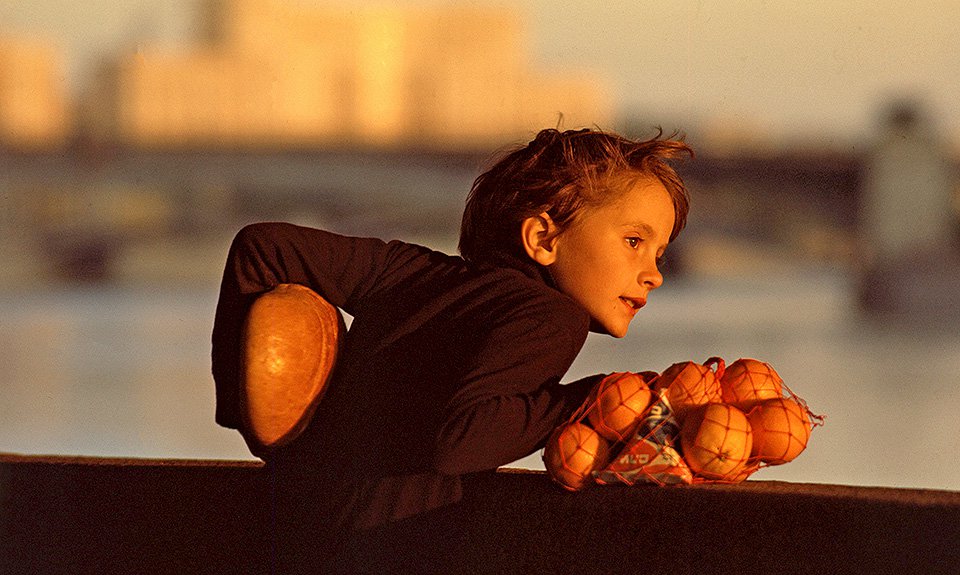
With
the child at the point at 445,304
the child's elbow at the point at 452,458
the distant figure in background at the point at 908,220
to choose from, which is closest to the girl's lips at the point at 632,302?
the child at the point at 445,304

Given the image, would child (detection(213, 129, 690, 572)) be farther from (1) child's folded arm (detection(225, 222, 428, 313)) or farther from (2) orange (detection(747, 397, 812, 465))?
(2) orange (detection(747, 397, 812, 465))

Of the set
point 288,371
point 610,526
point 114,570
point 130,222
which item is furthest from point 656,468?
point 130,222

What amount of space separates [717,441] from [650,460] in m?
0.05

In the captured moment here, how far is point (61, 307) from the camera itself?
24.5m

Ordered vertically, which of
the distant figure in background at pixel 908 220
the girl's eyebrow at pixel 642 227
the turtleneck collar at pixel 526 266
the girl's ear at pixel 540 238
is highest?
the girl's eyebrow at pixel 642 227

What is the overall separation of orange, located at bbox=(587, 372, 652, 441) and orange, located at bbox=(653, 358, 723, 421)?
23 millimetres

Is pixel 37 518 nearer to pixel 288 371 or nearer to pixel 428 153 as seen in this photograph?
pixel 288 371

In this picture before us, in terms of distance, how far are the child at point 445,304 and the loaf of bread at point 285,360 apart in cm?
2

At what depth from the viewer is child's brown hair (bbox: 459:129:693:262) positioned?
1.12 metres

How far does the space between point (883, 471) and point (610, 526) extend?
25.9 ft

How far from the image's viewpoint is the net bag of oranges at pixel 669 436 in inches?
40.3

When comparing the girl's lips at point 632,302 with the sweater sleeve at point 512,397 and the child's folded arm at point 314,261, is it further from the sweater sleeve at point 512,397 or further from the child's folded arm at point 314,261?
the child's folded arm at point 314,261

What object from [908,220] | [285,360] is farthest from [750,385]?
[908,220]

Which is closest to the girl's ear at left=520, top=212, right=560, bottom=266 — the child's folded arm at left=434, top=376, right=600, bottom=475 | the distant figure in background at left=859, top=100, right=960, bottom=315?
the child's folded arm at left=434, top=376, right=600, bottom=475
